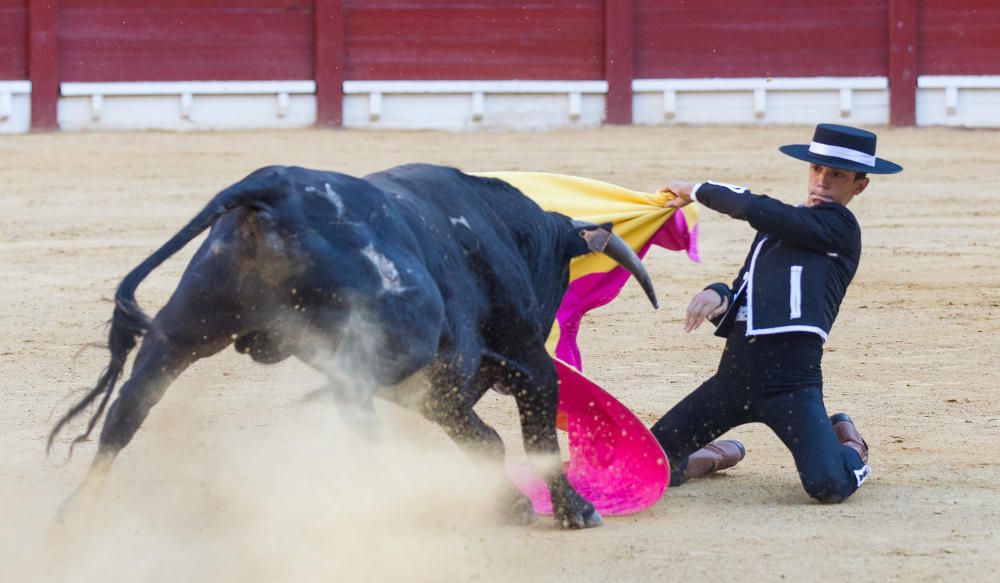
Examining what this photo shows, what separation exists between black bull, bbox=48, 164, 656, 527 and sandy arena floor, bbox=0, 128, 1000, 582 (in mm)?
205

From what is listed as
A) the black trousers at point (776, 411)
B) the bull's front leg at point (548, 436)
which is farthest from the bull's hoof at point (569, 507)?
the black trousers at point (776, 411)

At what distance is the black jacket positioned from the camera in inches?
140

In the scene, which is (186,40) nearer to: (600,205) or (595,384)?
(600,205)

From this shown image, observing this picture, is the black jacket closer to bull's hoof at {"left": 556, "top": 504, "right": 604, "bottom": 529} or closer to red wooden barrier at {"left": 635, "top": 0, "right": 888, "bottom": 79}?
bull's hoof at {"left": 556, "top": 504, "right": 604, "bottom": 529}

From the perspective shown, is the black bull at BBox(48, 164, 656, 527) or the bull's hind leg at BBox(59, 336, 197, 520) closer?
the black bull at BBox(48, 164, 656, 527)

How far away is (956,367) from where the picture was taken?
5.07 meters

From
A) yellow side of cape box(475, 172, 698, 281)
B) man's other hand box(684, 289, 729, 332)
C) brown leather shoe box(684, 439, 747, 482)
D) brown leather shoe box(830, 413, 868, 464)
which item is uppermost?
yellow side of cape box(475, 172, 698, 281)

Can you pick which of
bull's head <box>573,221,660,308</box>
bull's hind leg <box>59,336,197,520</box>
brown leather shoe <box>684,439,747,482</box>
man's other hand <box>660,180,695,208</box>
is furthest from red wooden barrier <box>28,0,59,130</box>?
bull's hind leg <box>59,336,197,520</box>

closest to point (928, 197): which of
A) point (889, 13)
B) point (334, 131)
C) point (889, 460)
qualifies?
point (889, 13)

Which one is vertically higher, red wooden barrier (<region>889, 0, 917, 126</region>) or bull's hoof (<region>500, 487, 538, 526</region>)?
red wooden barrier (<region>889, 0, 917, 126</region>)

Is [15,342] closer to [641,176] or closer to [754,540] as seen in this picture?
[754,540]

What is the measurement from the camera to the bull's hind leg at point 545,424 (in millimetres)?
3336

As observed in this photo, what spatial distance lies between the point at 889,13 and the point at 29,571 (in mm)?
8949

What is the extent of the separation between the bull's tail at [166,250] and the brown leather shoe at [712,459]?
146 centimetres
